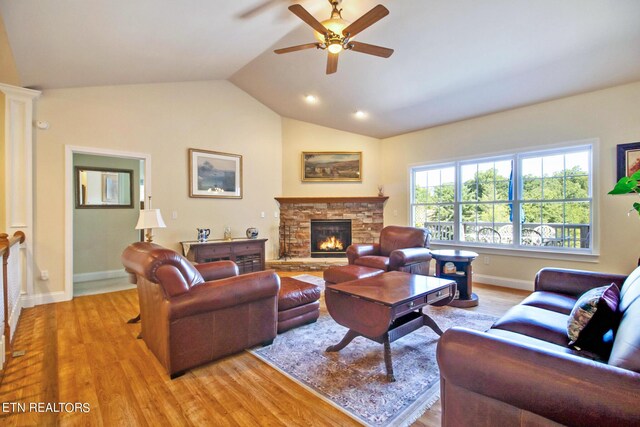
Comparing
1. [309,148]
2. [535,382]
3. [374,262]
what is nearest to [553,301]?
[535,382]

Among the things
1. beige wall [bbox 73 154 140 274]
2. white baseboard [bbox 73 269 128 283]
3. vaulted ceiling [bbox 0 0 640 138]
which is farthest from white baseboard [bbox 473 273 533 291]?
white baseboard [bbox 73 269 128 283]

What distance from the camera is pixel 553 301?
88.8 inches

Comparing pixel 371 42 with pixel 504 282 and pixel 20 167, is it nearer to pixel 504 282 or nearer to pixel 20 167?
pixel 504 282

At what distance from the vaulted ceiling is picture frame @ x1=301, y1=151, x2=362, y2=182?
1499mm

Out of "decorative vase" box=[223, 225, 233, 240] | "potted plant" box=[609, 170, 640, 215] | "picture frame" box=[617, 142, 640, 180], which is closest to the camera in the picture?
"potted plant" box=[609, 170, 640, 215]

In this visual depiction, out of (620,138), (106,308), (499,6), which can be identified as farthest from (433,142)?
(106,308)

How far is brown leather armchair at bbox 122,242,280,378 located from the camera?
81.2 inches

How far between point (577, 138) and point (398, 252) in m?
2.92

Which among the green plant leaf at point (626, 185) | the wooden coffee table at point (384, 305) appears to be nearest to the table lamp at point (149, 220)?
the wooden coffee table at point (384, 305)

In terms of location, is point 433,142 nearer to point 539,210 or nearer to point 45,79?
point 539,210

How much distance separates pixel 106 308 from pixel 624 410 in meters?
4.56

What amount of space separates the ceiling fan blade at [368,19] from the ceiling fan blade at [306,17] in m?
0.22

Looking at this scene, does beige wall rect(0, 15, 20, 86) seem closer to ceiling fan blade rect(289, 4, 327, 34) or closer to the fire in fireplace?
ceiling fan blade rect(289, 4, 327, 34)

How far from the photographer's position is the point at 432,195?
5.70 meters
